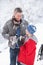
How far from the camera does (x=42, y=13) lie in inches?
100

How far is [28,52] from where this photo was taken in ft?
8.14

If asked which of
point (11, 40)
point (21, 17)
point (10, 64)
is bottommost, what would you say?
point (10, 64)

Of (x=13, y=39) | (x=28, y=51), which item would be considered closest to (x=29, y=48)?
(x=28, y=51)

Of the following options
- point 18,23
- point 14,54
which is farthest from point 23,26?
point 14,54

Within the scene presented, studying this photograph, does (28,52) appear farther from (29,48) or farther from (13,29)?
(13,29)

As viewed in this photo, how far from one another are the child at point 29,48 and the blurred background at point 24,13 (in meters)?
0.05

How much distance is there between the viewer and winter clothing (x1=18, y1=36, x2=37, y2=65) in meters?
2.47

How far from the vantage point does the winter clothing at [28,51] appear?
2.47 m

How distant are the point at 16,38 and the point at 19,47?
0.07 m

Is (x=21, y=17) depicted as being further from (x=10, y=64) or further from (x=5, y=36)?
(x=10, y=64)

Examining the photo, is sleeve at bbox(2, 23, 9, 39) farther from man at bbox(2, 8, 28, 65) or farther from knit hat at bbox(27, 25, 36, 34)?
knit hat at bbox(27, 25, 36, 34)

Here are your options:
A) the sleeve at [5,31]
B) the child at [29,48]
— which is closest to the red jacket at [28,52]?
the child at [29,48]

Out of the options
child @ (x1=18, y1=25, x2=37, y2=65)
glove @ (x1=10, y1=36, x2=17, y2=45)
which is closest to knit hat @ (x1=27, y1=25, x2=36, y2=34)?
child @ (x1=18, y1=25, x2=37, y2=65)

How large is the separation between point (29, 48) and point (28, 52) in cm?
3
